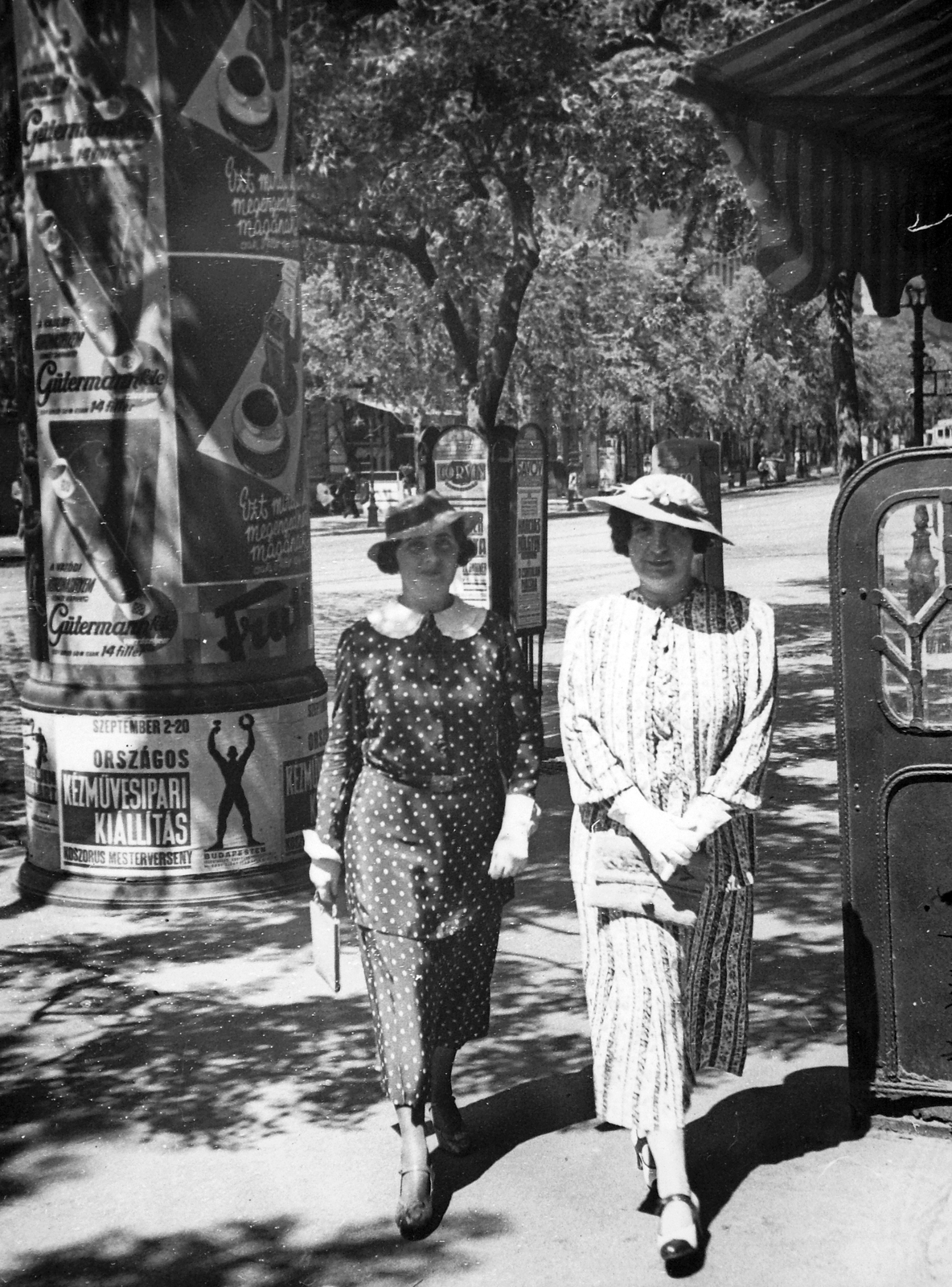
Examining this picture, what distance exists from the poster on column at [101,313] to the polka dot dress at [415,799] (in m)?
2.87

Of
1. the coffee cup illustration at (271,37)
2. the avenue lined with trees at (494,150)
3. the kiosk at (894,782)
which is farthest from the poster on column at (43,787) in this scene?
the avenue lined with trees at (494,150)

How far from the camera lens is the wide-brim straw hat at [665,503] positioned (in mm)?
3947

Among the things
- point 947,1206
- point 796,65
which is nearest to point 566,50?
point 796,65

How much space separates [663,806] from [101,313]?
3.92m

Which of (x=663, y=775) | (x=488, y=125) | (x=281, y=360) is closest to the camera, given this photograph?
(x=663, y=775)

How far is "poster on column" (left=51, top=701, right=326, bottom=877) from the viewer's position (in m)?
6.91

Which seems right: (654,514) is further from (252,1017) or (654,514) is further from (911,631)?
(252,1017)

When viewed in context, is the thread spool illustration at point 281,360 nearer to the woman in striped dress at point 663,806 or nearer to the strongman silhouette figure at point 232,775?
the strongman silhouette figure at point 232,775

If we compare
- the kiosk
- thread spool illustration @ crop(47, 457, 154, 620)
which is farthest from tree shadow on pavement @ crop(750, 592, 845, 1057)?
thread spool illustration @ crop(47, 457, 154, 620)

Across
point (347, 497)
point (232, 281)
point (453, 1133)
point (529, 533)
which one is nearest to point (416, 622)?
point (453, 1133)

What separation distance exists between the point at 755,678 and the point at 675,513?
17.2 inches

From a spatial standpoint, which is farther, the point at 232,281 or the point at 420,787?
Answer: the point at 232,281

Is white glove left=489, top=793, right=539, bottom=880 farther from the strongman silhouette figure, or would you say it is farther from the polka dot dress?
the strongman silhouette figure

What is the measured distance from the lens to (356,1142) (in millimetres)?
4488
